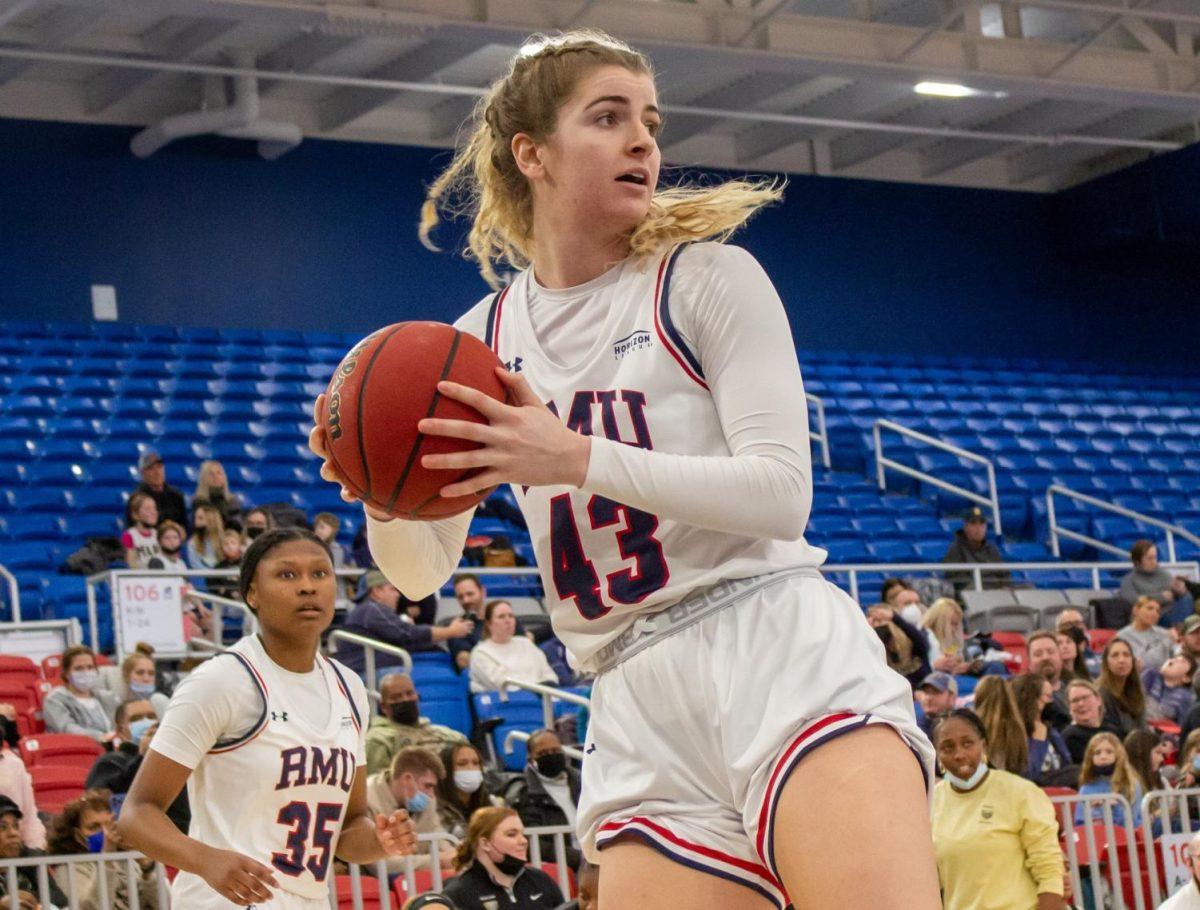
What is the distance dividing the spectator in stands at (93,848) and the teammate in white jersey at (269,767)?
6.03 feet

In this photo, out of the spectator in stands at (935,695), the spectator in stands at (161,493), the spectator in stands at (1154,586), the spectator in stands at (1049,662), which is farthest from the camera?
the spectator in stands at (1154,586)

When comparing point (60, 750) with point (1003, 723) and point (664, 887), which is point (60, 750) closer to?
point (1003, 723)

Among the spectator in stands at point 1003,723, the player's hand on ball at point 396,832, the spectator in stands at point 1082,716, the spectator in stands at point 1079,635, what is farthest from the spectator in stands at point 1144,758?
the player's hand on ball at point 396,832

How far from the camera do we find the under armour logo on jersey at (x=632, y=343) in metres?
2.60

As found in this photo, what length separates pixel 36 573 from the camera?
478 inches

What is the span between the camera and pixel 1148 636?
12.2 meters

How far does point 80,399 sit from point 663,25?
5713 millimetres

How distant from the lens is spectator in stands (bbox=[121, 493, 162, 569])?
11.6m

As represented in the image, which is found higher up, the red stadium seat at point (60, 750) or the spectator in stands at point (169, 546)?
the spectator in stands at point (169, 546)

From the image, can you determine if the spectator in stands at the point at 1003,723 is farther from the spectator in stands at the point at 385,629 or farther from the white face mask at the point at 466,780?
the spectator in stands at the point at 385,629

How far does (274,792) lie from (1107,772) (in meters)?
5.64

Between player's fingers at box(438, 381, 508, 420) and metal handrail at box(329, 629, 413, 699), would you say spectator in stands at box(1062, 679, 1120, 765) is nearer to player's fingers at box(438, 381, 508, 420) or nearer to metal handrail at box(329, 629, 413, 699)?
metal handrail at box(329, 629, 413, 699)

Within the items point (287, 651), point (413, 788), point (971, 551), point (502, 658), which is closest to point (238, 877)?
point (287, 651)

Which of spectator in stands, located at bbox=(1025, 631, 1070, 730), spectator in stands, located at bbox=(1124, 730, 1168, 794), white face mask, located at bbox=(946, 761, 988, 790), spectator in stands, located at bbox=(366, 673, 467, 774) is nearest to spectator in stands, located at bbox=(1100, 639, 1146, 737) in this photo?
spectator in stands, located at bbox=(1025, 631, 1070, 730)
